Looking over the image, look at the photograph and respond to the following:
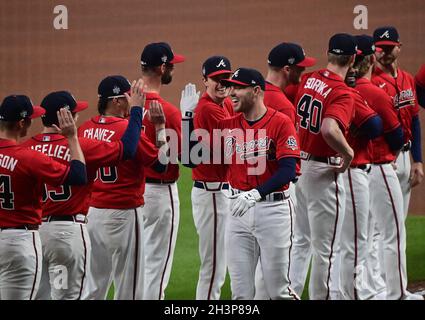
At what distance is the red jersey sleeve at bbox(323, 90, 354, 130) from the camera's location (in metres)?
5.95

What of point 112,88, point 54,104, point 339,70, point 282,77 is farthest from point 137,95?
point 339,70

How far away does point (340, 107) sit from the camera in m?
5.99

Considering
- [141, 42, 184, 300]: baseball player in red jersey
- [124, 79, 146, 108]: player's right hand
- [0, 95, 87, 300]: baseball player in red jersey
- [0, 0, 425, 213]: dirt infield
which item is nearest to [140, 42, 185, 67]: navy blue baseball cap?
[141, 42, 184, 300]: baseball player in red jersey

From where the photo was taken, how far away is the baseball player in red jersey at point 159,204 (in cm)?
623

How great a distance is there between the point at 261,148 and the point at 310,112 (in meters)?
0.92

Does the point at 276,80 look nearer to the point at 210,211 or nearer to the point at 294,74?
the point at 294,74

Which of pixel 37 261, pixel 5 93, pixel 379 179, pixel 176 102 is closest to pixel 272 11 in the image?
pixel 176 102

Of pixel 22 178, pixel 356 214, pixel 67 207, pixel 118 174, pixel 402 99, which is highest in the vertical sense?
pixel 402 99

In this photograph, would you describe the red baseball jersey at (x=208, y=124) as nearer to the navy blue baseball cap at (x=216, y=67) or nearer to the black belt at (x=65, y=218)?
the navy blue baseball cap at (x=216, y=67)

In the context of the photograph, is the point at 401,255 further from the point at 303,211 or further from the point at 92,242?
the point at 92,242

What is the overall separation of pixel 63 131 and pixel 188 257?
327 cm

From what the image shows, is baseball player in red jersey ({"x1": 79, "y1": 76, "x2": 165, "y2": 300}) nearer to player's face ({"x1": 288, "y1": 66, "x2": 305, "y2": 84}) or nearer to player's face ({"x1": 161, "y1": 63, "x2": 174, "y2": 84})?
player's face ({"x1": 161, "y1": 63, "x2": 174, "y2": 84})

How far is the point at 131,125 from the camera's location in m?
5.57

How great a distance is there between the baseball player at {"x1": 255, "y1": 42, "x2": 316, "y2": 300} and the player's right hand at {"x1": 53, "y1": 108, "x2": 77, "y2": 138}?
138cm
